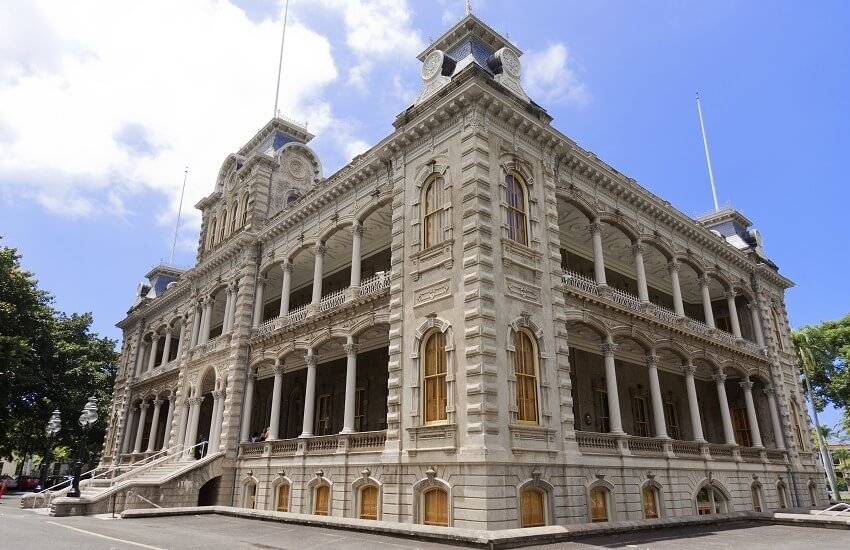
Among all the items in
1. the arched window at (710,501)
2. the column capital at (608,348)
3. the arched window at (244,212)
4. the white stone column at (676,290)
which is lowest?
the arched window at (710,501)

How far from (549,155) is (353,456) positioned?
1208 centimetres

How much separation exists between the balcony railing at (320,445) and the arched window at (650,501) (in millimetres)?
8572

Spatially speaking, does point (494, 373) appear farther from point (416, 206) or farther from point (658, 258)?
point (658, 258)

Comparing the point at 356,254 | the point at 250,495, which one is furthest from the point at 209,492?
the point at 356,254

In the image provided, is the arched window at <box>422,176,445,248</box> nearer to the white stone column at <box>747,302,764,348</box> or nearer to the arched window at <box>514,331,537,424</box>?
the arched window at <box>514,331,537,424</box>

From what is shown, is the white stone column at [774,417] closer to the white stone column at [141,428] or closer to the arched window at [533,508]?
the arched window at [533,508]

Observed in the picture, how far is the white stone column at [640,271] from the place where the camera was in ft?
69.8

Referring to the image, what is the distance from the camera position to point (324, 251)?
23.5 metres

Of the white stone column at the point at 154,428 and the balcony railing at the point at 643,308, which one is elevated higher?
the balcony railing at the point at 643,308

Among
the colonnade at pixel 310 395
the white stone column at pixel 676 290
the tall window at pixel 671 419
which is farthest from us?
the tall window at pixel 671 419

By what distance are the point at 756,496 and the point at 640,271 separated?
10671 mm

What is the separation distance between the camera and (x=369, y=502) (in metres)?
16.8

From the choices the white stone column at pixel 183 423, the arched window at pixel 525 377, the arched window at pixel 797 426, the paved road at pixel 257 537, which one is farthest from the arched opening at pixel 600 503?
the white stone column at pixel 183 423

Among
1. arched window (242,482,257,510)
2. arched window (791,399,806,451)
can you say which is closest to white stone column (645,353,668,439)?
arched window (791,399,806,451)
